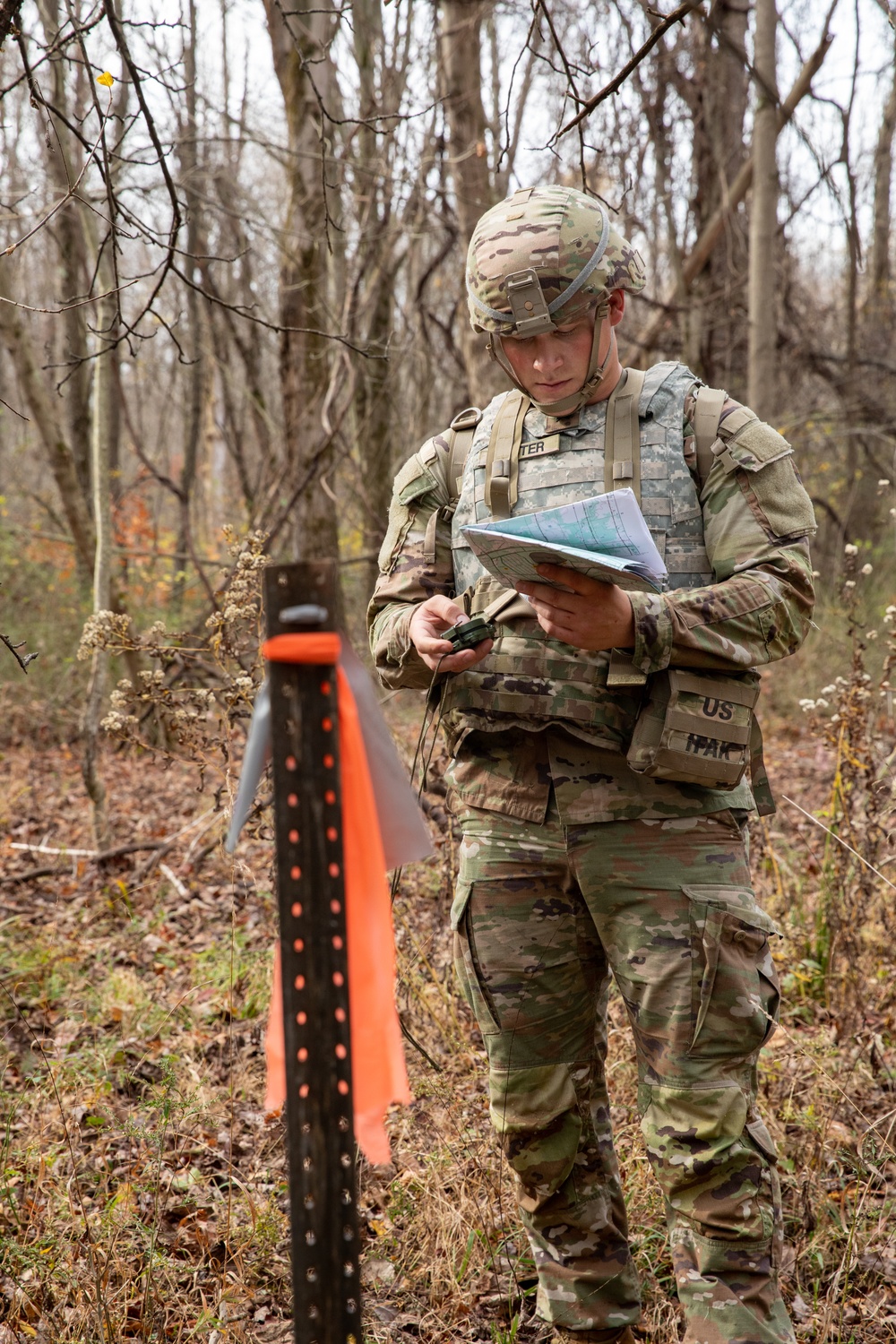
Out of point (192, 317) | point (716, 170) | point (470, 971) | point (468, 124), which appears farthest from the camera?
point (192, 317)

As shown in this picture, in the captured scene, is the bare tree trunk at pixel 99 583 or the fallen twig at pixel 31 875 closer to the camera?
the fallen twig at pixel 31 875

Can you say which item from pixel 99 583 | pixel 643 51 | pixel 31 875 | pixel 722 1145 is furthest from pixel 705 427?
pixel 31 875

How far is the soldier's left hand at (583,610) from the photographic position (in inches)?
74.5

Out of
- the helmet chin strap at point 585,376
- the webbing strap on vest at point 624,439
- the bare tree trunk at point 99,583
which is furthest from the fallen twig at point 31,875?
the webbing strap on vest at point 624,439

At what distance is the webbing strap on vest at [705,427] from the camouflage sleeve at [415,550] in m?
0.58

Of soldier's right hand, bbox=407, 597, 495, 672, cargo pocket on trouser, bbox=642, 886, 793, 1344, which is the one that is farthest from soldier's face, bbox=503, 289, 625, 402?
cargo pocket on trouser, bbox=642, 886, 793, 1344

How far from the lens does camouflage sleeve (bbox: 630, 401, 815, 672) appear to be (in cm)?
204

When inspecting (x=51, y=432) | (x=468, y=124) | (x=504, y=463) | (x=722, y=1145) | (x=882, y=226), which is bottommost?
(x=722, y=1145)

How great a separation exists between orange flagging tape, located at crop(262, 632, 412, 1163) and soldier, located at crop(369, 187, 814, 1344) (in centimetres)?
74

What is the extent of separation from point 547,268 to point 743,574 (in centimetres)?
73

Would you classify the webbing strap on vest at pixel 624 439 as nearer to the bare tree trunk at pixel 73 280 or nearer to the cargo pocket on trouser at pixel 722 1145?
the cargo pocket on trouser at pixel 722 1145

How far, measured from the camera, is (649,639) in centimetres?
203

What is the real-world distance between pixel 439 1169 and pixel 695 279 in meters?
8.72

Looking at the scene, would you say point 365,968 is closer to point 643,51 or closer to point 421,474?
point 421,474
